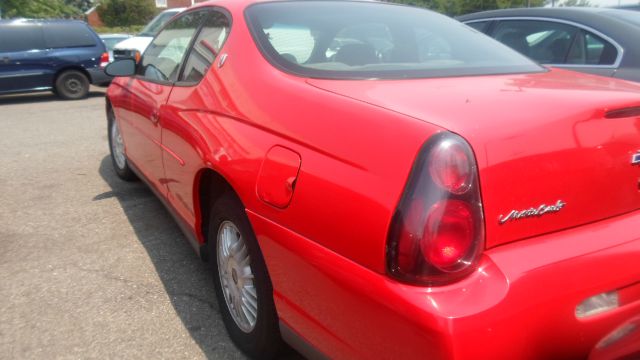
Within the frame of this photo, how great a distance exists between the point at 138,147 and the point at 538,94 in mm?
2936

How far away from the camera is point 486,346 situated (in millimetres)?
1495

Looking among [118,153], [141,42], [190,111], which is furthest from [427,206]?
[141,42]

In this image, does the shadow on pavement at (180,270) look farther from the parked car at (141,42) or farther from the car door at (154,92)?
the parked car at (141,42)

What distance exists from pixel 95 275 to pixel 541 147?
2718 millimetres

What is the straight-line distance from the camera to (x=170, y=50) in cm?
368

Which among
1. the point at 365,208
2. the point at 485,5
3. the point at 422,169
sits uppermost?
the point at 422,169

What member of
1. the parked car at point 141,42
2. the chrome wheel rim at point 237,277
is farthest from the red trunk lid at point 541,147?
the parked car at point 141,42

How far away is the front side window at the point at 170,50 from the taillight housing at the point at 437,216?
211cm

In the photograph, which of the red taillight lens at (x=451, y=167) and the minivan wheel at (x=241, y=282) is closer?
the red taillight lens at (x=451, y=167)

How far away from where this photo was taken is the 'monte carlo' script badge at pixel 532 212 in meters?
1.61

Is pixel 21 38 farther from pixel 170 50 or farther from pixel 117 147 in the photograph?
pixel 170 50

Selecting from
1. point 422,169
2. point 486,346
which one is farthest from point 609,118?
point 486,346

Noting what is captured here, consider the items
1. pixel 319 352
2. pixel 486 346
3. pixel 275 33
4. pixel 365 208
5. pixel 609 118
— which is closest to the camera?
pixel 486 346

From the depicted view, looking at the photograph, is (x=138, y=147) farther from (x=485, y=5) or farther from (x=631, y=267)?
(x=485, y=5)
